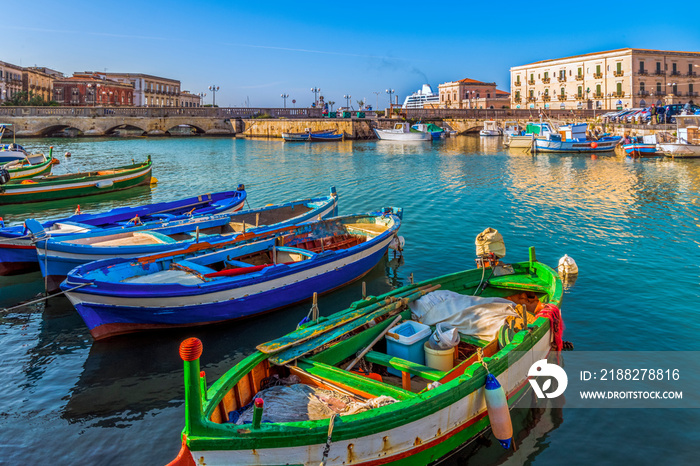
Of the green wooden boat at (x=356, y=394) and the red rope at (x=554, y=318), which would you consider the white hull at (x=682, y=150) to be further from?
the red rope at (x=554, y=318)

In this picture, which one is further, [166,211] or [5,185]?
[5,185]

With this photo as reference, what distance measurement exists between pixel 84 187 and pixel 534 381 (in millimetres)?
24864

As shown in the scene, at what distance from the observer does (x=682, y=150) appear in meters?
43.5

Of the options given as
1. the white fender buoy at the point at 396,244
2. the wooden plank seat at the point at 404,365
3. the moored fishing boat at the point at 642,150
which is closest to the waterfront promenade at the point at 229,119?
the moored fishing boat at the point at 642,150

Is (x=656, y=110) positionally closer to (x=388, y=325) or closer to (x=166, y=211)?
(x=166, y=211)

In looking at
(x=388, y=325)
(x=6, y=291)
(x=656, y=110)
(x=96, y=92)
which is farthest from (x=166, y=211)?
(x=96, y=92)

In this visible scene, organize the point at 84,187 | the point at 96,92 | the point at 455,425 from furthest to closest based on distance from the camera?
the point at 96,92, the point at 84,187, the point at 455,425

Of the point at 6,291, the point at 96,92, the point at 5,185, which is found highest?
the point at 96,92

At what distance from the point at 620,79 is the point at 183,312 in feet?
277

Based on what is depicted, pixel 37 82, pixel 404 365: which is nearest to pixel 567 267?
pixel 404 365

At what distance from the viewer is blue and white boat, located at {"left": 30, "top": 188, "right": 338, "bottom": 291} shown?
12.4 m

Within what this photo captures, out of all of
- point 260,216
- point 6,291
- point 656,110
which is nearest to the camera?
point 6,291

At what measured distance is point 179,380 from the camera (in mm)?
8969

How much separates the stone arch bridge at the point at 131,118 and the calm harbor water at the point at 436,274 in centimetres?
5062
